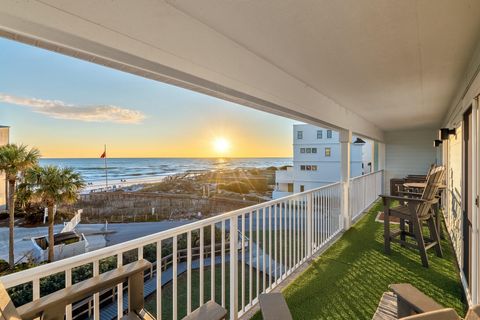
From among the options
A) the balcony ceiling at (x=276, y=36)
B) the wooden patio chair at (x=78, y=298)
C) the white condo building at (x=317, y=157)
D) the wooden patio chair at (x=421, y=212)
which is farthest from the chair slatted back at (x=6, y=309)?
the white condo building at (x=317, y=157)

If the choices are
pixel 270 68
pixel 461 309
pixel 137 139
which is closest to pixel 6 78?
pixel 137 139

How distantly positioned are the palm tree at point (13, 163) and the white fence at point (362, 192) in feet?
→ 28.9

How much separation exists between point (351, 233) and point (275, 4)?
442 centimetres

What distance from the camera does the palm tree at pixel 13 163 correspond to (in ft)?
21.5

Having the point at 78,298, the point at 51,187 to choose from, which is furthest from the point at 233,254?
the point at 51,187

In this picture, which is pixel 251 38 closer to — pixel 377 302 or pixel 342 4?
pixel 342 4

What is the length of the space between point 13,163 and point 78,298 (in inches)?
A: 320

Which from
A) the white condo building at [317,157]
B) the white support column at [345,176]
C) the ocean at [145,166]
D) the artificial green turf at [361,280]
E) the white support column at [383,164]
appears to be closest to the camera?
the artificial green turf at [361,280]

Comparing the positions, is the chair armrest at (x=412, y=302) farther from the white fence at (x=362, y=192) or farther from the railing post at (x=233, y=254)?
the white fence at (x=362, y=192)

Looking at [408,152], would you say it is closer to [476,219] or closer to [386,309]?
[476,219]

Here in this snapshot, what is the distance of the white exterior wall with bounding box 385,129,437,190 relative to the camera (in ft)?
27.2

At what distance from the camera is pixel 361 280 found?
2.91 meters

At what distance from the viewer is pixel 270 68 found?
8.05 feet

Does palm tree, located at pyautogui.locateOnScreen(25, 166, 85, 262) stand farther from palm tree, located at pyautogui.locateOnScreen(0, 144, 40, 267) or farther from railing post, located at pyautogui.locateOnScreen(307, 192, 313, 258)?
railing post, located at pyautogui.locateOnScreen(307, 192, 313, 258)
